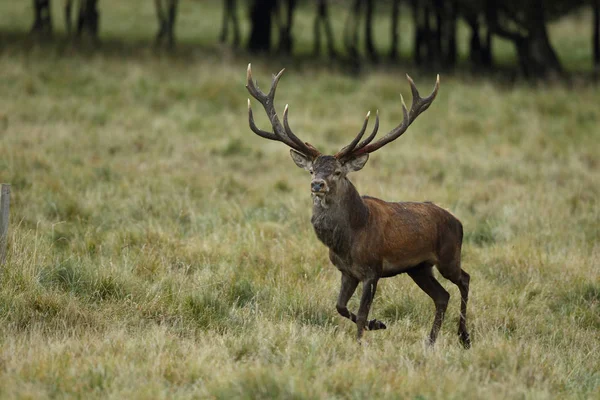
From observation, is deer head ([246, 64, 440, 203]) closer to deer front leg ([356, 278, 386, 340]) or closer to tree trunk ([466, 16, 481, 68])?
deer front leg ([356, 278, 386, 340])

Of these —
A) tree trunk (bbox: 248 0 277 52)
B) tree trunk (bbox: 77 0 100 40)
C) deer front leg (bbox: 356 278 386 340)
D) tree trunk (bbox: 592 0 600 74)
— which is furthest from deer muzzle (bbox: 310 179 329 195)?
tree trunk (bbox: 248 0 277 52)

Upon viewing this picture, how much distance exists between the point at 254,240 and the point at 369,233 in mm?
2357

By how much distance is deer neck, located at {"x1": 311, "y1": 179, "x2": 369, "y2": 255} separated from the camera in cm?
634

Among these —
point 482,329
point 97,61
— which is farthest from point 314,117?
point 482,329

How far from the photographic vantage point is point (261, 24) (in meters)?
26.0

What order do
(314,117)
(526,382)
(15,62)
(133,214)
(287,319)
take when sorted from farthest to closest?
(15,62) → (314,117) → (133,214) → (287,319) → (526,382)

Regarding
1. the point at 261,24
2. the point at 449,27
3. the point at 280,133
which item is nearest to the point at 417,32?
the point at 449,27

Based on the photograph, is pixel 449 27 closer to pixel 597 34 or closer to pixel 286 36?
pixel 597 34

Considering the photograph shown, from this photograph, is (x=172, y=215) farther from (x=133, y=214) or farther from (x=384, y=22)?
(x=384, y=22)

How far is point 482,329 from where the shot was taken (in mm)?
6859

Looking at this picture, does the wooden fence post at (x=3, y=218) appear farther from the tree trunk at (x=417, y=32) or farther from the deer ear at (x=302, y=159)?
the tree trunk at (x=417, y=32)

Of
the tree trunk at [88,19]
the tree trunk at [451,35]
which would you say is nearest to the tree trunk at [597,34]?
the tree trunk at [451,35]

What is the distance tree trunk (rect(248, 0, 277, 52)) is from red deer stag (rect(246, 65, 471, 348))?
19022 mm

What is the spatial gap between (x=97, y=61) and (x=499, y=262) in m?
12.5
